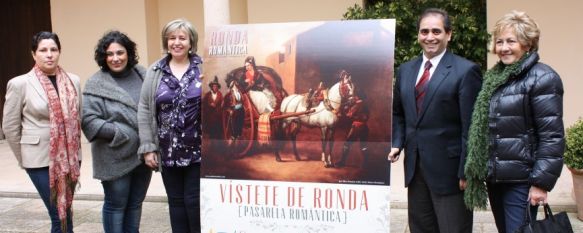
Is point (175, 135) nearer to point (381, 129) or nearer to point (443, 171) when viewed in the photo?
point (381, 129)

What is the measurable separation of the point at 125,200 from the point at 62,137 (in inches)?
23.8

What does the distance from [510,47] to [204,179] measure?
1.85 meters

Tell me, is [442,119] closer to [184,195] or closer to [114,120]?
[184,195]

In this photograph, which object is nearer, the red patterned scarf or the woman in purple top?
the woman in purple top

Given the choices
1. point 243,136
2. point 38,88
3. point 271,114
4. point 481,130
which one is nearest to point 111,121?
Answer: point 38,88

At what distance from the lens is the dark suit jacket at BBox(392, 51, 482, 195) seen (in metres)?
3.07

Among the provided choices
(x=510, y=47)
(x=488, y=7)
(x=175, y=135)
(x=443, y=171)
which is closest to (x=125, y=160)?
(x=175, y=135)

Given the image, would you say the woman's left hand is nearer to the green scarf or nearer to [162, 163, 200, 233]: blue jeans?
the green scarf

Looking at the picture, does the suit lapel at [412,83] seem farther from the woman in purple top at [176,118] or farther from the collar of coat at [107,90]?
the collar of coat at [107,90]

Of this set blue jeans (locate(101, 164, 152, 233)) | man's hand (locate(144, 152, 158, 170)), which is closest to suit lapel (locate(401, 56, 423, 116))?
man's hand (locate(144, 152, 158, 170))

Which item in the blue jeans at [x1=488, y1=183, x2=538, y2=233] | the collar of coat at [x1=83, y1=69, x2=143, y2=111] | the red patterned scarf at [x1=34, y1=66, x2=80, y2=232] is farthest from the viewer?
the red patterned scarf at [x1=34, y1=66, x2=80, y2=232]

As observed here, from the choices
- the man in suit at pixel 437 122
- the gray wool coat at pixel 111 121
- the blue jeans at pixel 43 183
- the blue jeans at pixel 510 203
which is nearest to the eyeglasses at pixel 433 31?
the man in suit at pixel 437 122

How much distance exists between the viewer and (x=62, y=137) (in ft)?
13.0

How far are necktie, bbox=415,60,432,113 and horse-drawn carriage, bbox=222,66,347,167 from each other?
0.41 metres
